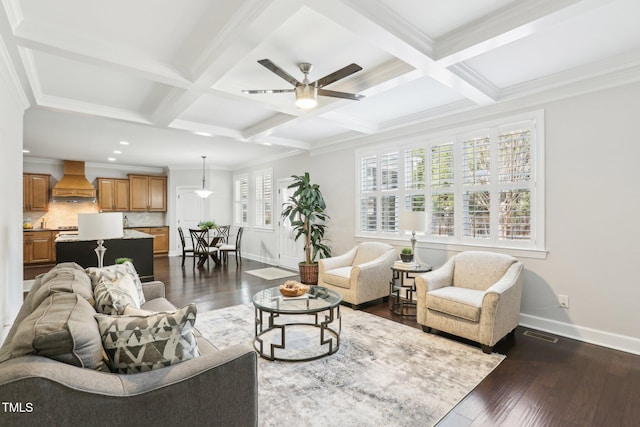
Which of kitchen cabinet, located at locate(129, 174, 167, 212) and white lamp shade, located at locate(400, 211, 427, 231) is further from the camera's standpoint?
kitchen cabinet, located at locate(129, 174, 167, 212)

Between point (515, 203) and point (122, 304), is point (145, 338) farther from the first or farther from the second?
point (515, 203)

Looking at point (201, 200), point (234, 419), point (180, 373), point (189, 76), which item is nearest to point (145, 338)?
point (180, 373)

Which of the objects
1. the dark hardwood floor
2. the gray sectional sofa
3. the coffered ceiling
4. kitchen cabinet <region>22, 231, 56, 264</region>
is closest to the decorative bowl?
the dark hardwood floor

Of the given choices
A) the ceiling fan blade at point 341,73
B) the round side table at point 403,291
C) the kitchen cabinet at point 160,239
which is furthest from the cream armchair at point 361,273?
the kitchen cabinet at point 160,239

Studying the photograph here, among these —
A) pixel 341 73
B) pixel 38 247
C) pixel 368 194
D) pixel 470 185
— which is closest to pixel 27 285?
pixel 38 247

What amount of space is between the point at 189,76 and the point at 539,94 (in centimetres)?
365

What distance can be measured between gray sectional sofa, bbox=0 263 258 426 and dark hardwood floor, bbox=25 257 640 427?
1.41m

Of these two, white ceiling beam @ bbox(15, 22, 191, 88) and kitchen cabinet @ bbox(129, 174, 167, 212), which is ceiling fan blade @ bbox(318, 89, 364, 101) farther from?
kitchen cabinet @ bbox(129, 174, 167, 212)

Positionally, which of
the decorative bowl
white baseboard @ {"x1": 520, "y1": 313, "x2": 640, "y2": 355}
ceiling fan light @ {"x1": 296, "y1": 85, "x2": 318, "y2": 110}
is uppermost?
ceiling fan light @ {"x1": 296, "y1": 85, "x2": 318, "y2": 110}

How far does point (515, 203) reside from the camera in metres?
3.71

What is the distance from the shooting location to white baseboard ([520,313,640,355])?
9.70 feet

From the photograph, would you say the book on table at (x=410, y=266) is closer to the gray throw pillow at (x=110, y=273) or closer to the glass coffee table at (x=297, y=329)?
the glass coffee table at (x=297, y=329)

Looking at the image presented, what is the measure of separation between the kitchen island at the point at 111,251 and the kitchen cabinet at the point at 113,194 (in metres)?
2.96

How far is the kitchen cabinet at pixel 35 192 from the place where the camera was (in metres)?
Result: 7.58
